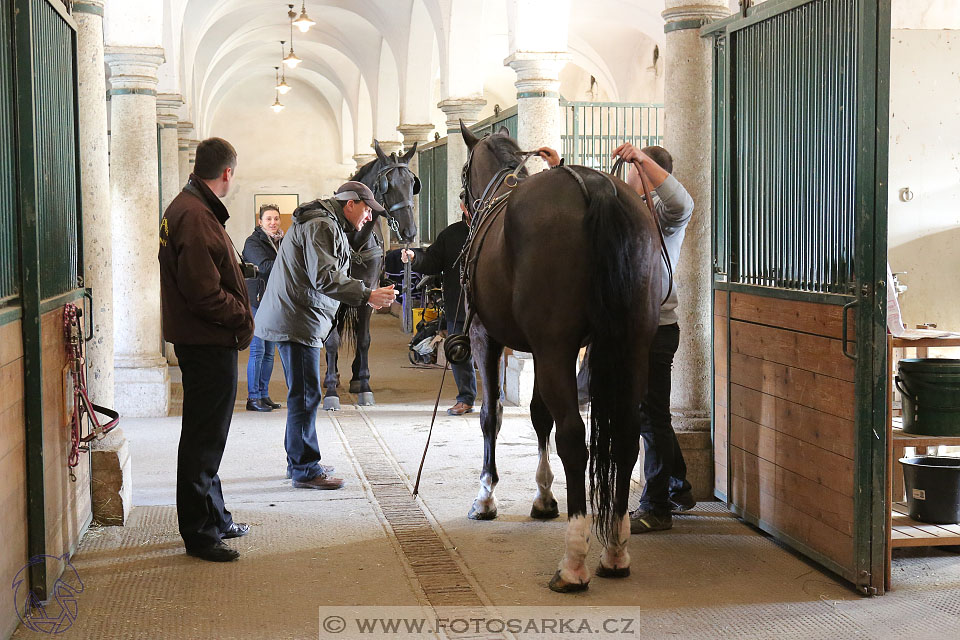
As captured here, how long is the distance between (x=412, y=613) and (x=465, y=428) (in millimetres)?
4164

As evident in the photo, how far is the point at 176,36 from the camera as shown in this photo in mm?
13508

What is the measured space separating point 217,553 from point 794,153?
3.22 m

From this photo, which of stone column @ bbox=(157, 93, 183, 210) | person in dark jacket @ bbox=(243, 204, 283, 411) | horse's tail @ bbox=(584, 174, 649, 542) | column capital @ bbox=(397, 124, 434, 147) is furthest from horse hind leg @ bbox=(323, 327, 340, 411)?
column capital @ bbox=(397, 124, 434, 147)

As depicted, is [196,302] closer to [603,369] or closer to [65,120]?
[65,120]

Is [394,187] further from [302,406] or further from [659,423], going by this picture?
[659,423]

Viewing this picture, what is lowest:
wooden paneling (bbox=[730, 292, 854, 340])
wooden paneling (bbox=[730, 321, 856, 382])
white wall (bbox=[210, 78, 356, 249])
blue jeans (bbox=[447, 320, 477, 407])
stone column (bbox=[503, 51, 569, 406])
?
blue jeans (bbox=[447, 320, 477, 407])

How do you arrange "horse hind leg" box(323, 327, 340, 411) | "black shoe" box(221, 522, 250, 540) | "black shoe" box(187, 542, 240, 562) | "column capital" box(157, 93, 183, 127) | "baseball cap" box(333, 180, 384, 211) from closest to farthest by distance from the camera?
"black shoe" box(187, 542, 240, 562) → "black shoe" box(221, 522, 250, 540) → "baseball cap" box(333, 180, 384, 211) → "horse hind leg" box(323, 327, 340, 411) → "column capital" box(157, 93, 183, 127)

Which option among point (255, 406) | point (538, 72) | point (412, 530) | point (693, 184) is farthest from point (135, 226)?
point (693, 184)

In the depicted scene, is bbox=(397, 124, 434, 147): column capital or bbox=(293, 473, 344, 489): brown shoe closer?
bbox=(293, 473, 344, 489): brown shoe

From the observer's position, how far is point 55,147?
15.1ft

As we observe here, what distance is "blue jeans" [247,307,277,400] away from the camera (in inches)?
348

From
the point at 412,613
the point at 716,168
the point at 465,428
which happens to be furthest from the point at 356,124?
the point at 412,613

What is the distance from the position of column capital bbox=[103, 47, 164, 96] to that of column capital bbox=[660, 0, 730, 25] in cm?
505

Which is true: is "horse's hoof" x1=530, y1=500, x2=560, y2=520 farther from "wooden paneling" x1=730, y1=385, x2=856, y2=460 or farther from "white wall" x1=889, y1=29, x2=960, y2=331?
"white wall" x1=889, y1=29, x2=960, y2=331
